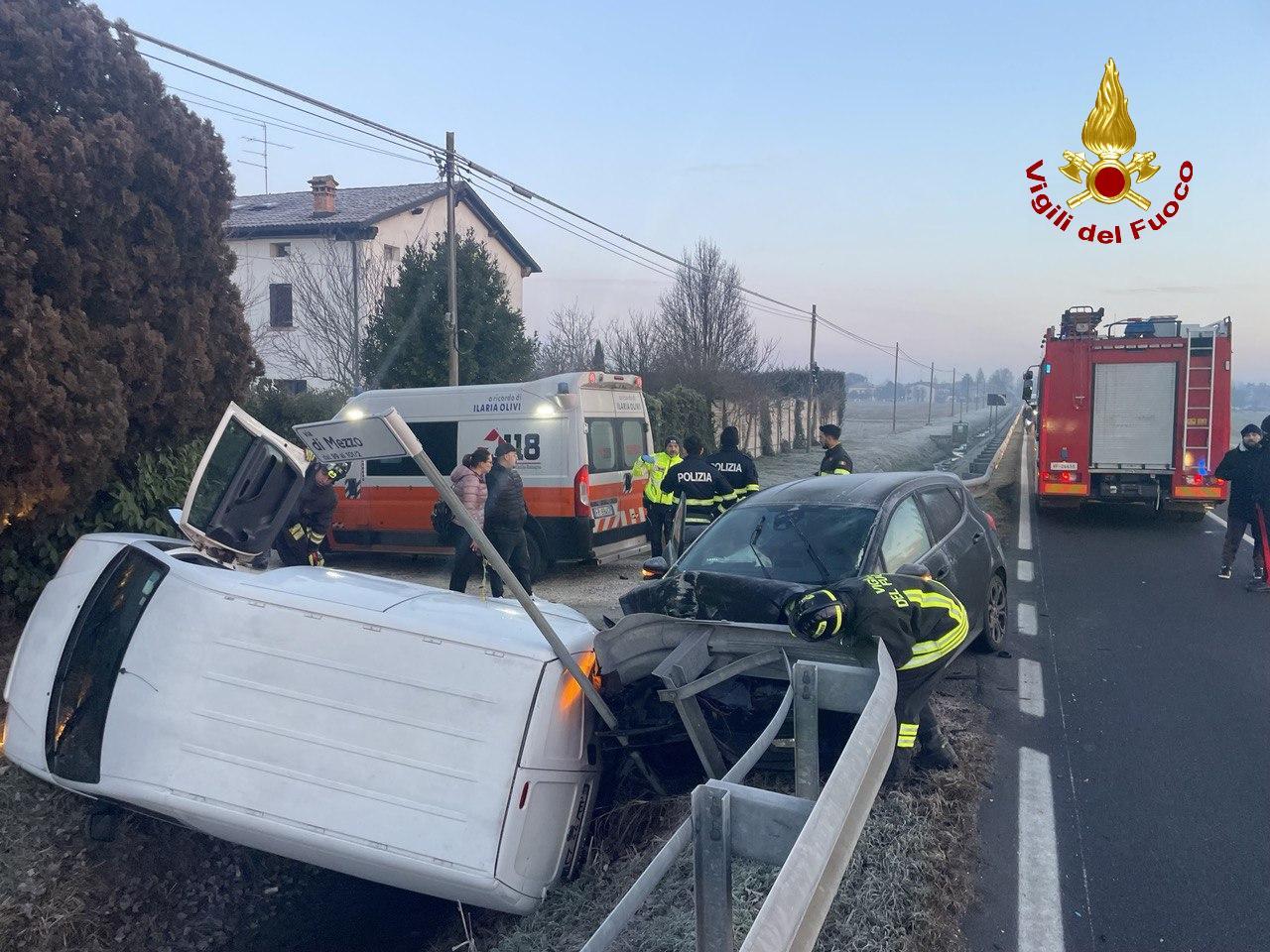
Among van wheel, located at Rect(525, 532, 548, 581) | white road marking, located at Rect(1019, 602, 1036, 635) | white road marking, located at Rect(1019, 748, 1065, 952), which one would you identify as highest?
van wheel, located at Rect(525, 532, 548, 581)

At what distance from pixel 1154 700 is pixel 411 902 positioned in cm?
482

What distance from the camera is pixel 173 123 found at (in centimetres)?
658

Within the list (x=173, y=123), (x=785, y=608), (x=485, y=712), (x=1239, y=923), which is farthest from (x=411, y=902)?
(x=173, y=123)

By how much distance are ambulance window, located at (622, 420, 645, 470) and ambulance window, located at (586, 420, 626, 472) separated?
0.48 feet

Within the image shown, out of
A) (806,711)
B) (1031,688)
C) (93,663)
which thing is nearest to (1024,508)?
(1031,688)

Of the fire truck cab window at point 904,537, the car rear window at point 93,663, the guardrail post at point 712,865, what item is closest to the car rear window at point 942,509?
the fire truck cab window at point 904,537

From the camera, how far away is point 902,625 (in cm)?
409

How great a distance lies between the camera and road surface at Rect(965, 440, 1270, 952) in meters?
3.56

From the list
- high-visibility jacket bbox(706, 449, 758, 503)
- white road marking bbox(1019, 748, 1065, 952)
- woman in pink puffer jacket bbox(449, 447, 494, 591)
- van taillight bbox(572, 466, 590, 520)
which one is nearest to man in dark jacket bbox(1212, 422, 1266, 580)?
high-visibility jacket bbox(706, 449, 758, 503)

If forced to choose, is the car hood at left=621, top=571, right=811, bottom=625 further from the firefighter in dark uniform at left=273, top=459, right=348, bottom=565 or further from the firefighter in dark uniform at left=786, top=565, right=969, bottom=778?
the firefighter in dark uniform at left=273, top=459, right=348, bottom=565

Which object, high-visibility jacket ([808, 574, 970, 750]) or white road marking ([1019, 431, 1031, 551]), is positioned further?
white road marking ([1019, 431, 1031, 551])

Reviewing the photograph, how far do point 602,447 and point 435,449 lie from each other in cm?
205

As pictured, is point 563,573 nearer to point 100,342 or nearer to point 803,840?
point 100,342

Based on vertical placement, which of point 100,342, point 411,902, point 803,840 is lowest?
point 411,902
